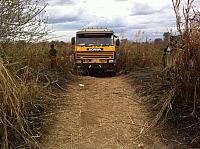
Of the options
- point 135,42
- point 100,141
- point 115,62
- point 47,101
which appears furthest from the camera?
point 135,42

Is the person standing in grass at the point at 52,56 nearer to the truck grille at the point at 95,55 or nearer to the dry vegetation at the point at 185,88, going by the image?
the truck grille at the point at 95,55

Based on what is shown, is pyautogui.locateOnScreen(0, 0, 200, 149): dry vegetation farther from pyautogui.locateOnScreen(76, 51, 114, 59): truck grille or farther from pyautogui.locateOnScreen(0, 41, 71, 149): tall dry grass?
pyautogui.locateOnScreen(76, 51, 114, 59): truck grille

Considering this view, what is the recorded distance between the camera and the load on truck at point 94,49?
62.4 ft

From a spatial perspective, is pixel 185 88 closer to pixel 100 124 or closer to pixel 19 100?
pixel 100 124

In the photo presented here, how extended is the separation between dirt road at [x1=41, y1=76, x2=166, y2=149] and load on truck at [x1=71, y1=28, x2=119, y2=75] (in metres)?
7.37

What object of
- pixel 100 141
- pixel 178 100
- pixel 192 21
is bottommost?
pixel 100 141

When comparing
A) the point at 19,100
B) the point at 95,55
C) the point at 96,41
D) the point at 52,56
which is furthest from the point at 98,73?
the point at 19,100

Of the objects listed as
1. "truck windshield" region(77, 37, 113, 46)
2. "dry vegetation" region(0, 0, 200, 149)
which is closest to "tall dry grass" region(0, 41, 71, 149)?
"dry vegetation" region(0, 0, 200, 149)

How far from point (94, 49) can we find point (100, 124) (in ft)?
Result: 35.0

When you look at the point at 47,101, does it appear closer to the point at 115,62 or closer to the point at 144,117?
the point at 144,117

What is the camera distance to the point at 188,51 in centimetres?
820

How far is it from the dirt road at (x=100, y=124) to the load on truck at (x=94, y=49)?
7.37 meters

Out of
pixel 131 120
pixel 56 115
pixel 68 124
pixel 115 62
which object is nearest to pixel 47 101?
pixel 56 115

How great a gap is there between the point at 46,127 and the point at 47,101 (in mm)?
1702
